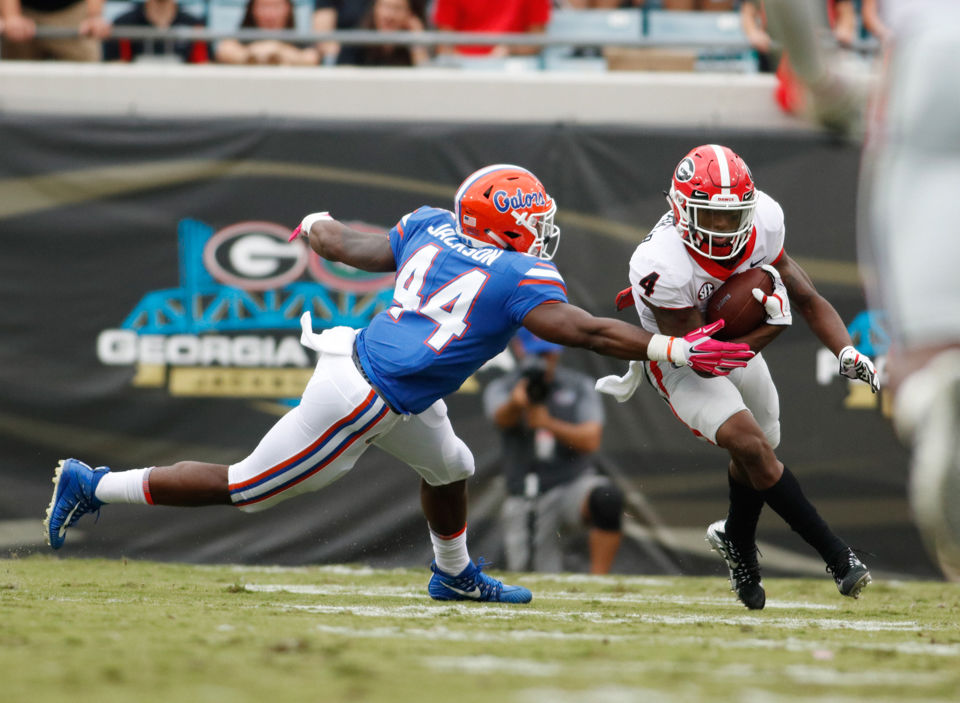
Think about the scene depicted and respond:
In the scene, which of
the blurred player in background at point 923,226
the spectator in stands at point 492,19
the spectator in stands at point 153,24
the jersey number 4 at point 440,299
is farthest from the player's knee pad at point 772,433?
the spectator in stands at point 153,24

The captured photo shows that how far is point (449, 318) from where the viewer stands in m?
4.65

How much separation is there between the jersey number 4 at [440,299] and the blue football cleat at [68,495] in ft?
4.36

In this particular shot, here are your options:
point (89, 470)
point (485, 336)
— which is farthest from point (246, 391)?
point (485, 336)

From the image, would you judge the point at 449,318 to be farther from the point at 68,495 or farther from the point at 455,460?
the point at 68,495

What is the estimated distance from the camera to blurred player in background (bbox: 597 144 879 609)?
4.74m

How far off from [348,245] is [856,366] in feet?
6.85

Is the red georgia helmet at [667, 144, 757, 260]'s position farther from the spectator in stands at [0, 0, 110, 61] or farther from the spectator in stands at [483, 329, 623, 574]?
the spectator in stands at [0, 0, 110, 61]

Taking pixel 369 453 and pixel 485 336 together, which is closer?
pixel 485 336

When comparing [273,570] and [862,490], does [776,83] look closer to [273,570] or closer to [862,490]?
[862,490]

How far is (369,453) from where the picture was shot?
7.16 metres

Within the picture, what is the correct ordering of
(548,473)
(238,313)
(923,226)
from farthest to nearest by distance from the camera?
(238,313) < (548,473) < (923,226)

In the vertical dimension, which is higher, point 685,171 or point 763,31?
point 685,171

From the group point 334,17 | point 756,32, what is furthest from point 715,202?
point 334,17

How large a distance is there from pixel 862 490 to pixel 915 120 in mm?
4745
